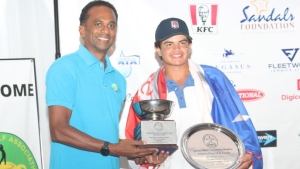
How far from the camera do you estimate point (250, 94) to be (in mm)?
3771

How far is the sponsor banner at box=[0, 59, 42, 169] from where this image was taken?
3486mm

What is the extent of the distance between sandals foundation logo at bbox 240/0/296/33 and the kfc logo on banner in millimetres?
231

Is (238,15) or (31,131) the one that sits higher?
(238,15)

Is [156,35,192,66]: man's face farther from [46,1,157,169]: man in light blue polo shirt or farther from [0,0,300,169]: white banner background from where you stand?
[0,0,300,169]: white banner background

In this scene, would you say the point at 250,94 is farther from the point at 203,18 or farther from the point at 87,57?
the point at 87,57

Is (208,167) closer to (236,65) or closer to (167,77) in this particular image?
(167,77)

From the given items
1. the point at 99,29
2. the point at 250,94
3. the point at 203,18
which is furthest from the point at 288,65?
the point at 99,29

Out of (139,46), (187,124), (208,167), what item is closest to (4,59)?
(139,46)

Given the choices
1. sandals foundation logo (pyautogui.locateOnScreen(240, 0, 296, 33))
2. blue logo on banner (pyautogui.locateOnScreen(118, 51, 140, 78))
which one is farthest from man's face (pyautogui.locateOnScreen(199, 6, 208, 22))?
blue logo on banner (pyautogui.locateOnScreen(118, 51, 140, 78))

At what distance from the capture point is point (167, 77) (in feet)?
9.29

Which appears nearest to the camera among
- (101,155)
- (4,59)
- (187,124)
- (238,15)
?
(101,155)

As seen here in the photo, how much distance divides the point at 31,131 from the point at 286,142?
1.95 m

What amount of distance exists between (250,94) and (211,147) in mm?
1307

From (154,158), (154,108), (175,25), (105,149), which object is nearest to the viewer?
(105,149)
